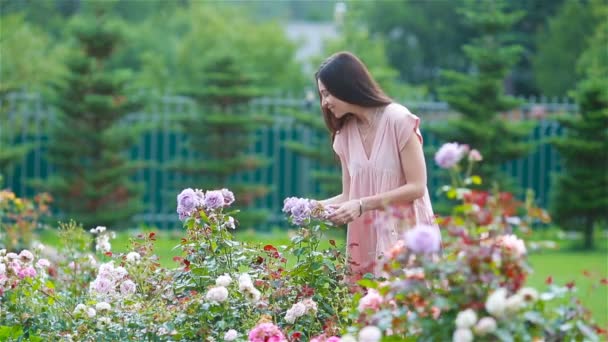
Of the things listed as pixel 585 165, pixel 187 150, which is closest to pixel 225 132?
pixel 187 150

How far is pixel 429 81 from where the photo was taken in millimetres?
32250

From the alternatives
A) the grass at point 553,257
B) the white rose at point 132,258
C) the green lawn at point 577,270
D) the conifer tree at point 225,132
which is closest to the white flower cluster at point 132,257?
the white rose at point 132,258

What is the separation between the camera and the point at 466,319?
2691 mm

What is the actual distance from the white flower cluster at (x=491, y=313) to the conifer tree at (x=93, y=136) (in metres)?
10.1

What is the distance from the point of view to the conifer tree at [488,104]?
13.5 meters

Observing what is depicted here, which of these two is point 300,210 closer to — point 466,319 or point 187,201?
point 187,201

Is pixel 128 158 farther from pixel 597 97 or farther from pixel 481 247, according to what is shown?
pixel 481 247

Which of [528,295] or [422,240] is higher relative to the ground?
[422,240]

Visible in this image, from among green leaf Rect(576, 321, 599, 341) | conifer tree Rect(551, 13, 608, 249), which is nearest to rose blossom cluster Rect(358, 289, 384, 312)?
green leaf Rect(576, 321, 599, 341)

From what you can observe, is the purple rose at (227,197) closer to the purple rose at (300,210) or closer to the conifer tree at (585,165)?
the purple rose at (300,210)

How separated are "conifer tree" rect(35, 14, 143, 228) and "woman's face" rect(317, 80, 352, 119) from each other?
8.44 meters

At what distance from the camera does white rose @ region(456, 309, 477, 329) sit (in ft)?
8.83

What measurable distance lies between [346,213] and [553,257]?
908cm

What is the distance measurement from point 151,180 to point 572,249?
545 centimetres
